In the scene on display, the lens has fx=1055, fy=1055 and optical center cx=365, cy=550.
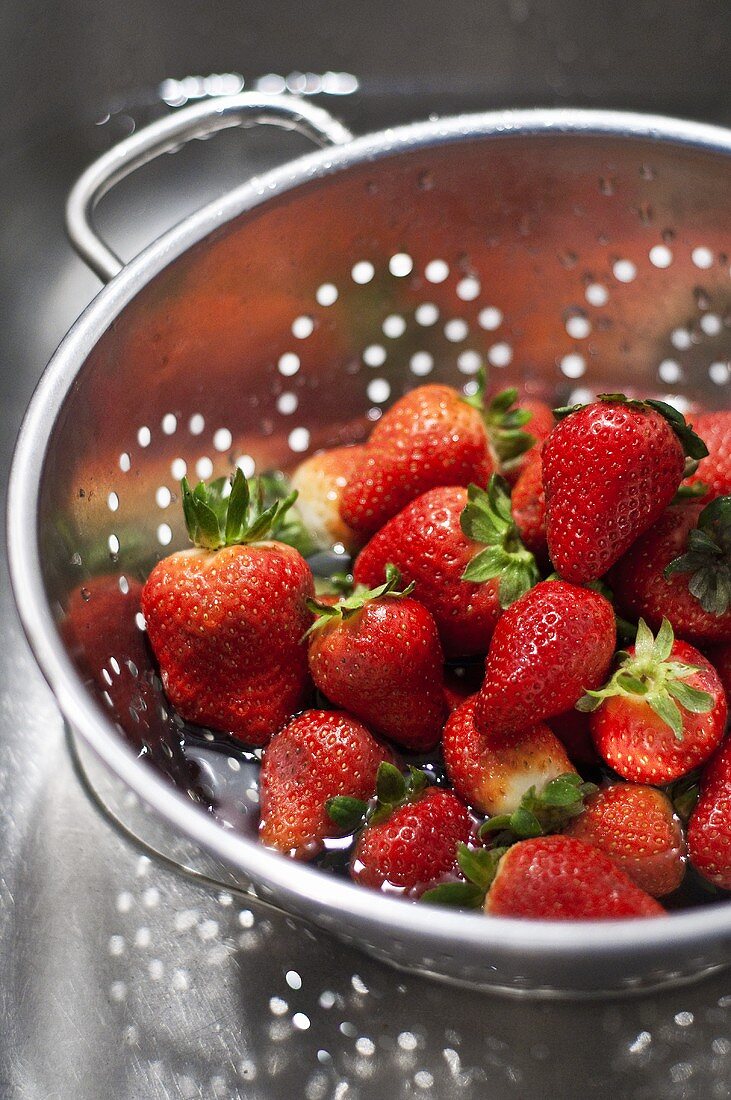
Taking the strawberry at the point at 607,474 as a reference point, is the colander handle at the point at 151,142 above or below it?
above

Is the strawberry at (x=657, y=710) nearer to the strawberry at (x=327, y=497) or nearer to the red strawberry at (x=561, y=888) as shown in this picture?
the red strawberry at (x=561, y=888)

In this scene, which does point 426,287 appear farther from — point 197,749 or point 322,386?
point 197,749

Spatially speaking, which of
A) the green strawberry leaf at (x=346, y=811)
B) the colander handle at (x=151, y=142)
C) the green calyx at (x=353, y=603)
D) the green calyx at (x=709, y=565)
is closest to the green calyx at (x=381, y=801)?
the green strawberry leaf at (x=346, y=811)

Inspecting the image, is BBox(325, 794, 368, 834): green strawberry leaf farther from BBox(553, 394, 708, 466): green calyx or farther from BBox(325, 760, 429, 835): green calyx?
BBox(553, 394, 708, 466): green calyx

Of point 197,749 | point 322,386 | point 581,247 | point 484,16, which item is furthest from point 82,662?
point 484,16

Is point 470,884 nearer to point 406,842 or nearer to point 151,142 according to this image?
point 406,842
